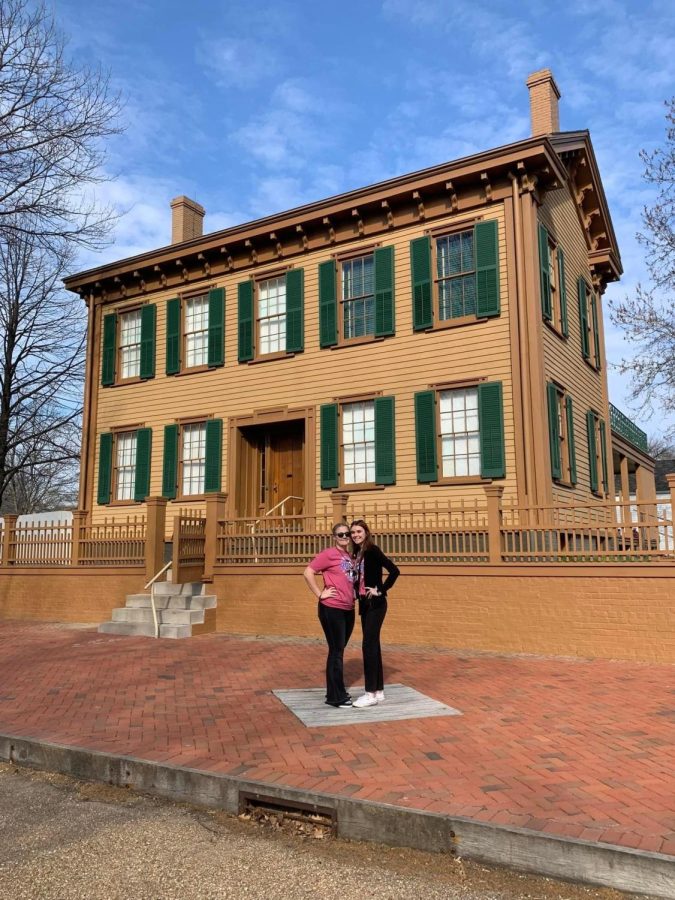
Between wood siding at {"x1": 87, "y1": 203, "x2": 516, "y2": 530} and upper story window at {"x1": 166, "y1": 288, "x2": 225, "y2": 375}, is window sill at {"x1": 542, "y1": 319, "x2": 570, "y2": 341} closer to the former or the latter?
wood siding at {"x1": 87, "y1": 203, "x2": 516, "y2": 530}

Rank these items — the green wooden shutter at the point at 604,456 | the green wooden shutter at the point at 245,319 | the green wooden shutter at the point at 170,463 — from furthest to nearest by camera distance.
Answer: the green wooden shutter at the point at 604,456, the green wooden shutter at the point at 170,463, the green wooden shutter at the point at 245,319

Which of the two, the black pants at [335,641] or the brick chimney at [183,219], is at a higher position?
the brick chimney at [183,219]

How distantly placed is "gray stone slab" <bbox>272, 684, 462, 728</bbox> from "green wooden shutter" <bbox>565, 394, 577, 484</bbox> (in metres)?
8.14

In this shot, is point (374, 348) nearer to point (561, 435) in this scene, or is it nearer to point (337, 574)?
point (561, 435)

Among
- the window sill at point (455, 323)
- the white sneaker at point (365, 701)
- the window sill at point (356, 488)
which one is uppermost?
the window sill at point (455, 323)

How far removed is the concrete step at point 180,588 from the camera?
41.2 ft

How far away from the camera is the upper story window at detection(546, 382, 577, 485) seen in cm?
1286

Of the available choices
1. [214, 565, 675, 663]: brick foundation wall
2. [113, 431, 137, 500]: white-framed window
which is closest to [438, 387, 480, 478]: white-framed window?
[214, 565, 675, 663]: brick foundation wall

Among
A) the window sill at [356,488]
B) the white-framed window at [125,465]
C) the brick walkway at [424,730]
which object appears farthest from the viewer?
the white-framed window at [125,465]

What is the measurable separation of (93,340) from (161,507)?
→ 281 inches

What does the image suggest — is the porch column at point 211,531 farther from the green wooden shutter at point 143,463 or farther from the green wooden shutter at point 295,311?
the green wooden shutter at point 143,463

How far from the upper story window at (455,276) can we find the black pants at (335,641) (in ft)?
26.7

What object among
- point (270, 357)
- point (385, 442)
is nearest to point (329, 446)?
point (385, 442)

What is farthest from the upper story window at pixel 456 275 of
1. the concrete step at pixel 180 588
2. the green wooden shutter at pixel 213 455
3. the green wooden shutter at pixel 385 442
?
the concrete step at pixel 180 588
